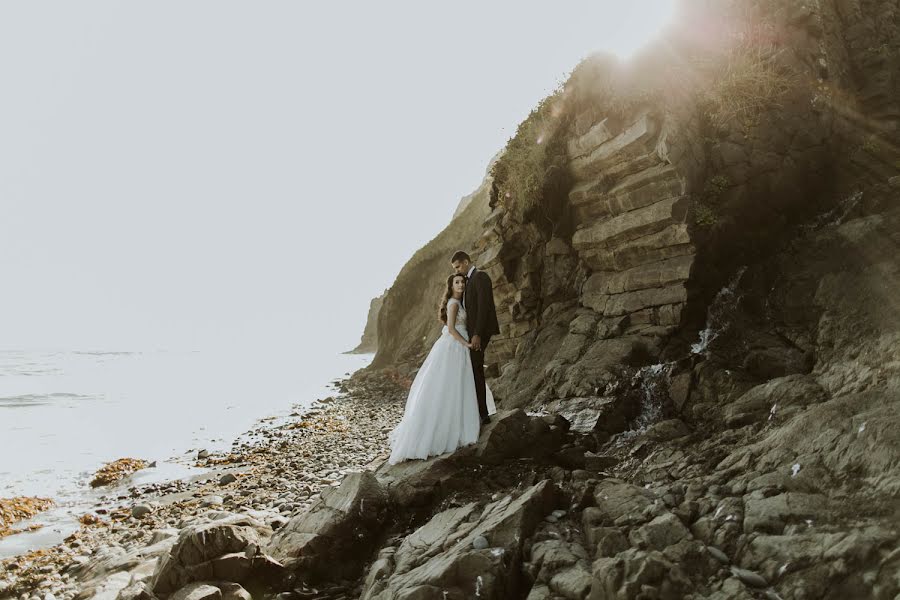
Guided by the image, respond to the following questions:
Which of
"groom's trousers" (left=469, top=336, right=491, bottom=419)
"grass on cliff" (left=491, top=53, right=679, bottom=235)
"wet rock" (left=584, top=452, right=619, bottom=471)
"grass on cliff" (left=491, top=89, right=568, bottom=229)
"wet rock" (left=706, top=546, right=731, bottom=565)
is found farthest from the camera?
"grass on cliff" (left=491, top=89, right=568, bottom=229)

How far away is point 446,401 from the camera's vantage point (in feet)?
27.8

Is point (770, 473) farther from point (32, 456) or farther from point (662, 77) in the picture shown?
point (32, 456)

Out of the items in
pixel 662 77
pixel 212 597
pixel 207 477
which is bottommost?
pixel 207 477

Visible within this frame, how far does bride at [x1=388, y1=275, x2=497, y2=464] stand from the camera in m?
8.43

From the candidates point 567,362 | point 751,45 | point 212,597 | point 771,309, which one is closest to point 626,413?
point 567,362

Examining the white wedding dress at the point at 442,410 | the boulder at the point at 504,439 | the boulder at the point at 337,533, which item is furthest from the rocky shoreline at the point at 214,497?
the boulder at the point at 504,439

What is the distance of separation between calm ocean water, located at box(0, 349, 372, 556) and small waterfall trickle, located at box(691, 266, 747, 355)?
1470cm

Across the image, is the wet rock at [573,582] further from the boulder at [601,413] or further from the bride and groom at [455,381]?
the boulder at [601,413]

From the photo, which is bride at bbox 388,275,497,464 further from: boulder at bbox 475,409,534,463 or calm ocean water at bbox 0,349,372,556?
calm ocean water at bbox 0,349,372,556

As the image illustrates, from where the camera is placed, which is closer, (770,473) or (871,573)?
(871,573)

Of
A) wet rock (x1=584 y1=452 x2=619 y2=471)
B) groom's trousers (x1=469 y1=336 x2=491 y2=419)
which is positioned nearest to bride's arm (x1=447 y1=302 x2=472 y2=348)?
groom's trousers (x1=469 y1=336 x2=491 y2=419)

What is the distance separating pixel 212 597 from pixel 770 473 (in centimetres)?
636

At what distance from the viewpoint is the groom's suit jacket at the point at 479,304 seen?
8680 millimetres

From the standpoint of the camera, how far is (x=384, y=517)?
7.46 meters
